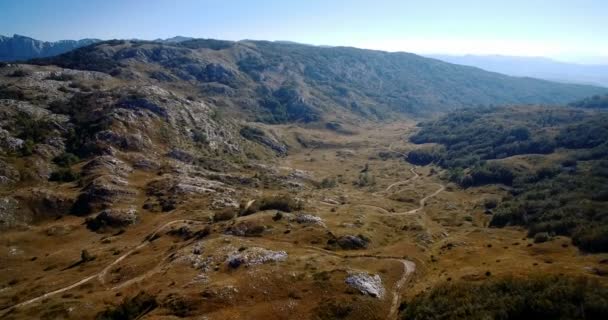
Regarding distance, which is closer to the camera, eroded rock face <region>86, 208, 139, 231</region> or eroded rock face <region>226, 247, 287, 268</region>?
eroded rock face <region>226, 247, 287, 268</region>

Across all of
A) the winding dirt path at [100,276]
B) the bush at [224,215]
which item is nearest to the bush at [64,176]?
the winding dirt path at [100,276]

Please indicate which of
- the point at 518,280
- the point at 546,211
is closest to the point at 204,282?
the point at 518,280

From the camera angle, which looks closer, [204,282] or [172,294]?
[172,294]

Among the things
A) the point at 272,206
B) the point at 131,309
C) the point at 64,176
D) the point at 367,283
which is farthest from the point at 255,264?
the point at 64,176

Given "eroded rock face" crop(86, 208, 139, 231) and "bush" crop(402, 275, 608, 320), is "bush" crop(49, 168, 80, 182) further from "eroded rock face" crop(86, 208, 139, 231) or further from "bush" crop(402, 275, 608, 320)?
"bush" crop(402, 275, 608, 320)

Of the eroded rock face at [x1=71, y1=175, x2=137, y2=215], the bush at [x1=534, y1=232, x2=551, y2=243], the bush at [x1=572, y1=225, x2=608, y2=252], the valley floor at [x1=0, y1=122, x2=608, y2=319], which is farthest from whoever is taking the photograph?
the eroded rock face at [x1=71, y1=175, x2=137, y2=215]

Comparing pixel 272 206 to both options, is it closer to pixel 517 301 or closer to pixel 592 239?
pixel 517 301

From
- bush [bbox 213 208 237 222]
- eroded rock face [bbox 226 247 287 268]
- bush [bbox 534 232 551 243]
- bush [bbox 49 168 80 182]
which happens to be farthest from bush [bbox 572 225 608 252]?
bush [bbox 49 168 80 182]

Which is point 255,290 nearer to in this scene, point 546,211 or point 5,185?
point 5,185
